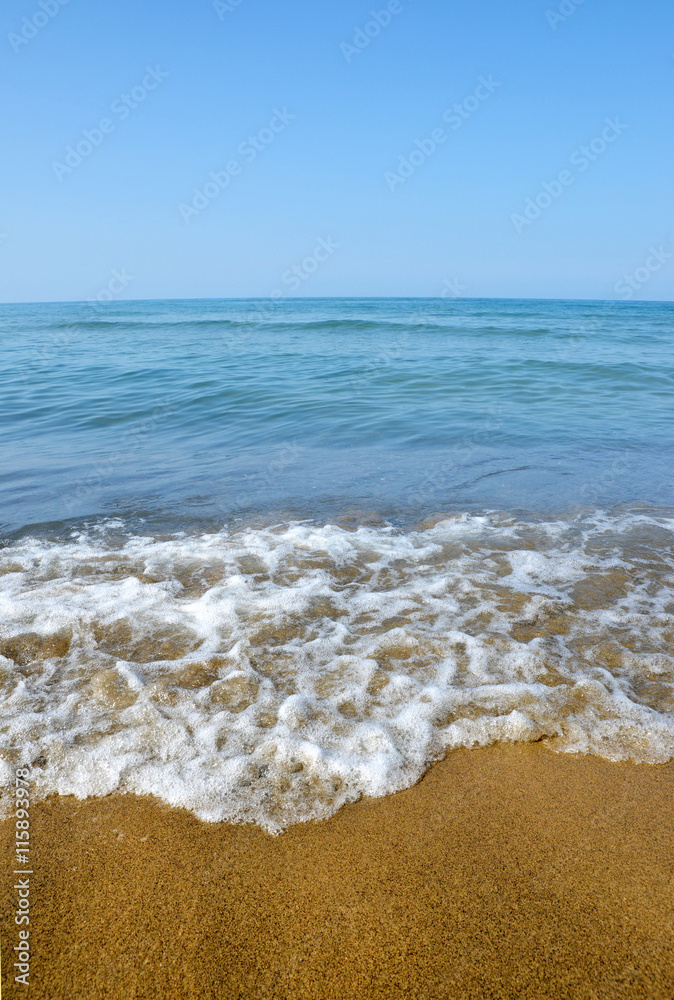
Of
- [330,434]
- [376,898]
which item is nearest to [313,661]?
[376,898]

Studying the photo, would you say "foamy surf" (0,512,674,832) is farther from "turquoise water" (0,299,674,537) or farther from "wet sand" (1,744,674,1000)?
"turquoise water" (0,299,674,537)

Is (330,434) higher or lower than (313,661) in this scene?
lower

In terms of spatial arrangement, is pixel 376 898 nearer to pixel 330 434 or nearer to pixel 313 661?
pixel 313 661

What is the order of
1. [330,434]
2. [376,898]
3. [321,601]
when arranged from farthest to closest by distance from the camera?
[330,434] < [321,601] < [376,898]

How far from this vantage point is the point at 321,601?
379 centimetres

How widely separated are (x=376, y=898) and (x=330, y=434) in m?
7.54

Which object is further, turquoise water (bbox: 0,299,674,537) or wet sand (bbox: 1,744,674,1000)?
turquoise water (bbox: 0,299,674,537)

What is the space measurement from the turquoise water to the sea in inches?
2.5

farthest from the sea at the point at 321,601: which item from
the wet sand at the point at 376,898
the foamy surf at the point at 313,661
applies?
the wet sand at the point at 376,898

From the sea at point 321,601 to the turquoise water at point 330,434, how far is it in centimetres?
6

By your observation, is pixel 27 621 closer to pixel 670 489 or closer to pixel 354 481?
pixel 354 481

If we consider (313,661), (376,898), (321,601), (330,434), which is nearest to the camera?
(376,898)

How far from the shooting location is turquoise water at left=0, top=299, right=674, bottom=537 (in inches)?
238

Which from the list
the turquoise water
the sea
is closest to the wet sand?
the sea
